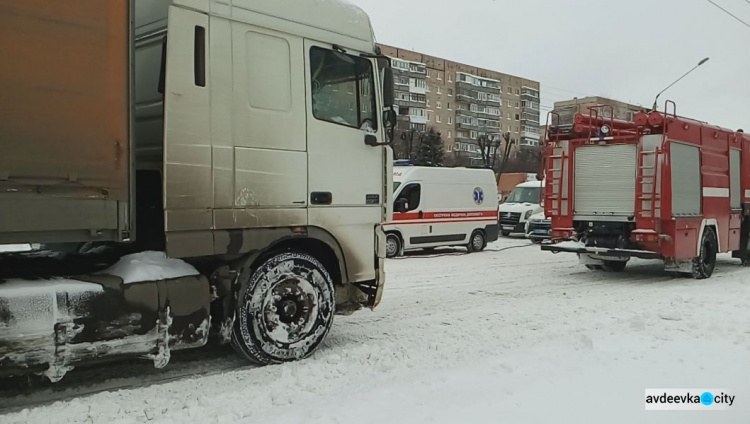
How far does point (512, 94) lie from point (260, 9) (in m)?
85.1

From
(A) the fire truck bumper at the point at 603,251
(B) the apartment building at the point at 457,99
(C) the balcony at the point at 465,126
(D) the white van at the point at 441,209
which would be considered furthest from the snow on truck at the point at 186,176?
(C) the balcony at the point at 465,126

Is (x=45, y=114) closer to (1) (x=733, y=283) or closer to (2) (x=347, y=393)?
(2) (x=347, y=393)

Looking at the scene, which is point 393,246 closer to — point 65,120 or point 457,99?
point 65,120

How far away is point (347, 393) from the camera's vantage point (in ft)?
15.2

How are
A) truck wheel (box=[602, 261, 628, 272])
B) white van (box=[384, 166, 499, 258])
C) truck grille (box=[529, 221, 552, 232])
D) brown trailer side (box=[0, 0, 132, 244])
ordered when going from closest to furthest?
brown trailer side (box=[0, 0, 132, 244]) → truck wheel (box=[602, 261, 628, 272]) → white van (box=[384, 166, 499, 258]) → truck grille (box=[529, 221, 552, 232])

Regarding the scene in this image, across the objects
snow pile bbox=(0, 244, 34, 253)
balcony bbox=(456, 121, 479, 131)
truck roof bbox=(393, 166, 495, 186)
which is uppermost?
balcony bbox=(456, 121, 479, 131)

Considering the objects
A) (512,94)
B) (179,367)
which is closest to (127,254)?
(179,367)

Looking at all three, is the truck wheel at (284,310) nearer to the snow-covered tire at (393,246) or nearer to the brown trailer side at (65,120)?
the brown trailer side at (65,120)

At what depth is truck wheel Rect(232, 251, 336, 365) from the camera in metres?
5.11

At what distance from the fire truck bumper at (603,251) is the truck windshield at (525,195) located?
10.8 meters

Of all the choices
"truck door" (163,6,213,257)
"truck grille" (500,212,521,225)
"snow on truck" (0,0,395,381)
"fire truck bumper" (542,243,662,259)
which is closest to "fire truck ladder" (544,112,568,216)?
"fire truck bumper" (542,243,662,259)

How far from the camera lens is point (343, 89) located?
5.82m

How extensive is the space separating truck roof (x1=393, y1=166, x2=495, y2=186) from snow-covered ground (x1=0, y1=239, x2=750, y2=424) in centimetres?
713

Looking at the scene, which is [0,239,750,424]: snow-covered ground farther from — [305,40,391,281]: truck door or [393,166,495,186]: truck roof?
[393,166,495,186]: truck roof
